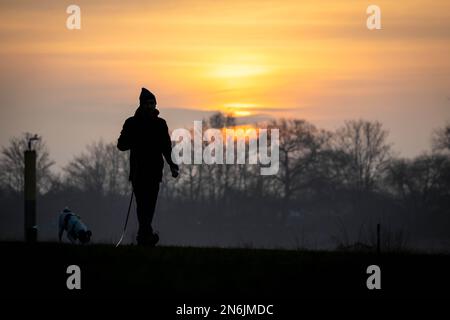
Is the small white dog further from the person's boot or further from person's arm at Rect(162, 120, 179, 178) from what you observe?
person's arm at Rect(162, 120, 179, 178)

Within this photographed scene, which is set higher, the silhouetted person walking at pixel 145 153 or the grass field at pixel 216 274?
the silhouetted person walking at pixel 145 153

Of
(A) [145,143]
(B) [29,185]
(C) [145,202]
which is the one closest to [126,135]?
(A) [145,143]

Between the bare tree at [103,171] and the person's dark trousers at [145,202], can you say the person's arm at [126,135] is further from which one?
the bare tree at [103,171]

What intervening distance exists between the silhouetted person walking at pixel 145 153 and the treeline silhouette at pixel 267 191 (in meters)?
98.4

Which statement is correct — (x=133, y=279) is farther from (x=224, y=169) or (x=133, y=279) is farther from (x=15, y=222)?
(x=224, y=169)

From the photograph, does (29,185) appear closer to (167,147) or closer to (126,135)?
(126,135)

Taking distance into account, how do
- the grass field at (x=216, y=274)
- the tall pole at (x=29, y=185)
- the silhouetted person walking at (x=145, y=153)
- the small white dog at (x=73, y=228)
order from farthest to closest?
the small white dog at (x=73, y=228), the tall pole at (x=29, y=185), the silhouetted person walking at (x=145, y=153), the grass field at (x=216, y=274)

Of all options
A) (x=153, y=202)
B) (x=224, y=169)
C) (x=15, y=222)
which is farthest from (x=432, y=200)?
(x=153, y=202)

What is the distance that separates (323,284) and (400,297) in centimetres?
102

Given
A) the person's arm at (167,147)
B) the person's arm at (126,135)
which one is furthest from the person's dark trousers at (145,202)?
the person's arm at (126,135)

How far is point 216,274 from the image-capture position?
16312 mm

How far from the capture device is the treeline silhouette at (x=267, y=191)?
122m

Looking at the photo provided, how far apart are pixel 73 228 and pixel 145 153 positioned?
8.86 m

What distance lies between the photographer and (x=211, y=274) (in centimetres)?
1630
